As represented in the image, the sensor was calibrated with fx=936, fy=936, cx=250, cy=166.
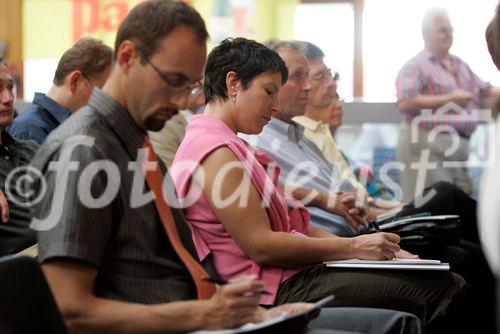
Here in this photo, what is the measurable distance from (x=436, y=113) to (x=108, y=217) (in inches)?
163

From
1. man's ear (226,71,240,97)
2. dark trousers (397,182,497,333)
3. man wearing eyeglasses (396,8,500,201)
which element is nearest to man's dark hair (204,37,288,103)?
man's ear (226,71,240,97)

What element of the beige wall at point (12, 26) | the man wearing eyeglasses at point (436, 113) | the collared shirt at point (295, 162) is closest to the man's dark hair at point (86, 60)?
the collared shirt at point (295, 162)

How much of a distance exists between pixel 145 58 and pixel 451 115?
13.4ft

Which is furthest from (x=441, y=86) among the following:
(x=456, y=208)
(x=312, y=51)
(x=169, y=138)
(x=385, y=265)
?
(x=385, y=265)

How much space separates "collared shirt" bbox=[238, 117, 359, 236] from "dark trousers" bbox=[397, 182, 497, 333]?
0.96 ft

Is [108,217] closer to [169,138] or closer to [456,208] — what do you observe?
[169,138]

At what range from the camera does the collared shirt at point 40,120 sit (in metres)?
3.58

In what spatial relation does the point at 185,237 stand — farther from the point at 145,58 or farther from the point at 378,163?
the point at 378,163

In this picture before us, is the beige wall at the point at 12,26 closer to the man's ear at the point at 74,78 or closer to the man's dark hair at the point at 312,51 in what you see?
the man's ear at the point at 74,78

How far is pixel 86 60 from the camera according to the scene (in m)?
3.71

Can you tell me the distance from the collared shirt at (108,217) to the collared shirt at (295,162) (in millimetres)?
1439

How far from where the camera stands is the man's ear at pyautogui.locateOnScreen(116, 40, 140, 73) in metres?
1.73

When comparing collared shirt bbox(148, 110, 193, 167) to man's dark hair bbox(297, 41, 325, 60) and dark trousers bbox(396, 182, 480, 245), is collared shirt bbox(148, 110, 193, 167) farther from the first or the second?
dark trousers bbox(396, 182, 480, 245)

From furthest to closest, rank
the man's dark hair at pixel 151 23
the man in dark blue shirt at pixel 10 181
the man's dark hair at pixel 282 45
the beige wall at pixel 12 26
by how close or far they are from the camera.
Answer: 1. the beige wall at pixel 12 26
2. the man's dark hair at pixel 282 45
3. the man in dark blue shirt at pixel 10 181
4. the man's dark hair at pixel 151 23
